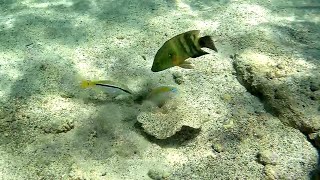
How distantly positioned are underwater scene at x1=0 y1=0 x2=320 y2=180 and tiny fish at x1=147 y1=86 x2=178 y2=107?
0.01 meters

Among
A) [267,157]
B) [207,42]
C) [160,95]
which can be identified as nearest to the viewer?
[207,42]

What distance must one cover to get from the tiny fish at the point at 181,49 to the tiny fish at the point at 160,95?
593 millimetres

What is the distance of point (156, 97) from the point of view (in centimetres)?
319

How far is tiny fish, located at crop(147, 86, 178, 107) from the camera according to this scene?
3.14m

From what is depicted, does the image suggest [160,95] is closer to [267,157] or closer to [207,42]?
[207,42]

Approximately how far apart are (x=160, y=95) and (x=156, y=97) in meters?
0.05

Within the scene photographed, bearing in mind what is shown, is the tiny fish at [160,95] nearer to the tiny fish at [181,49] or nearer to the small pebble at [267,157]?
the tiny fish at [181,49]

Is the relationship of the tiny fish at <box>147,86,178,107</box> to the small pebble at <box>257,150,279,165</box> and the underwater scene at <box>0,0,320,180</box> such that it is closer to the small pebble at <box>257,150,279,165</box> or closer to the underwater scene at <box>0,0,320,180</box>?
the underwater scene at <box>0,0,320,180</box>

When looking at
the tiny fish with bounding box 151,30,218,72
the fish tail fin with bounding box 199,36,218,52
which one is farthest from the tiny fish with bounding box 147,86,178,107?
the fish tail fin with bounding box 199,36,218,52

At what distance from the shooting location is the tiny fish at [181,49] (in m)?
2.46

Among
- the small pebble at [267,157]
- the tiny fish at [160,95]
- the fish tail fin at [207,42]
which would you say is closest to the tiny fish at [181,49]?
the fish tail fin at [207,42]

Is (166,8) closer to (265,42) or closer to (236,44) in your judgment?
(236,44)

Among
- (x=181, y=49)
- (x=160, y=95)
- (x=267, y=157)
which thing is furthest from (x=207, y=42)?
(x=267, y=157)

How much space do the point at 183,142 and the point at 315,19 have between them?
3033 mm
